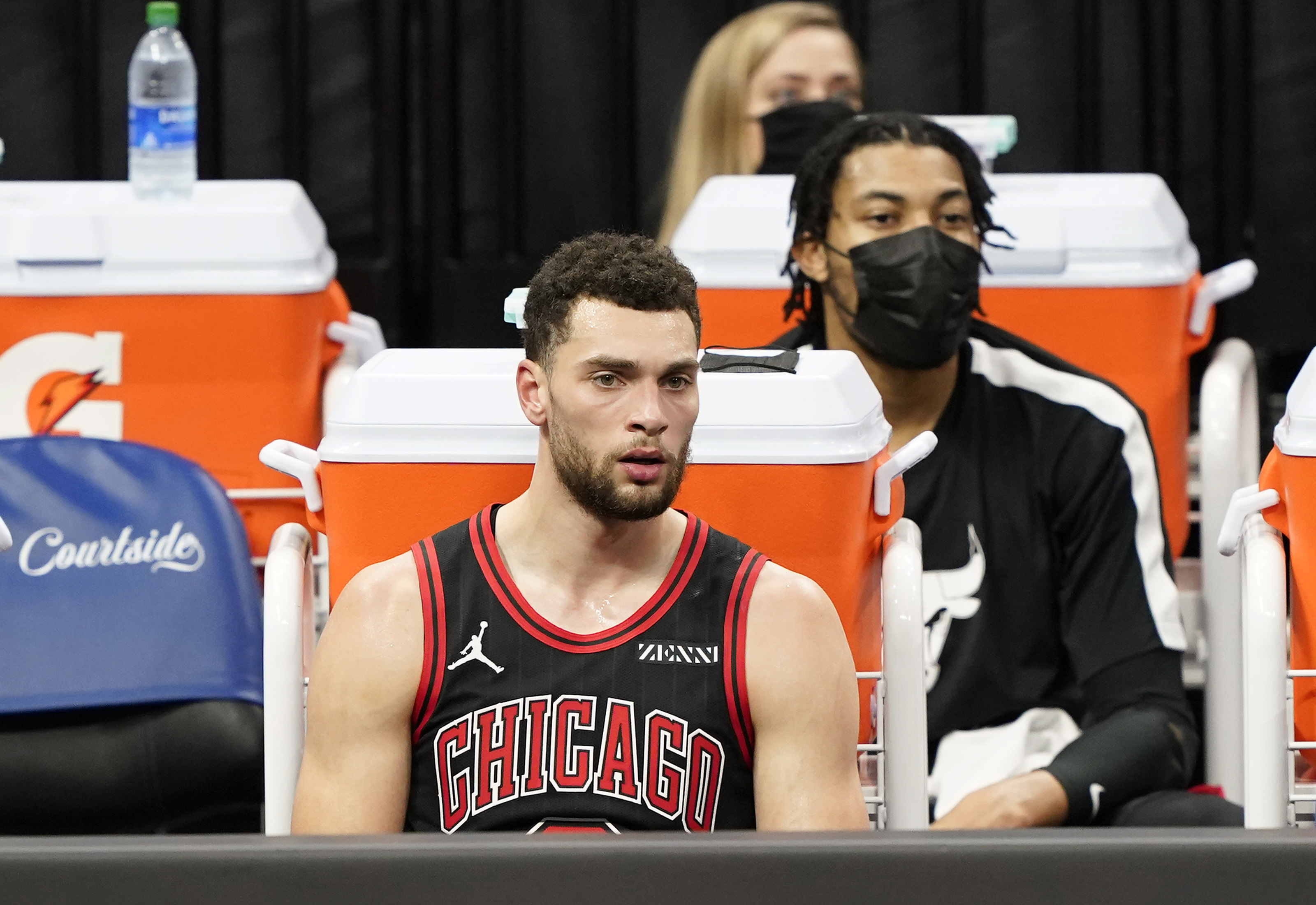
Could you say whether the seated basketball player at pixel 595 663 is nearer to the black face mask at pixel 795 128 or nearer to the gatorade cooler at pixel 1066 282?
the gatorade cooler at pixel 1066 282

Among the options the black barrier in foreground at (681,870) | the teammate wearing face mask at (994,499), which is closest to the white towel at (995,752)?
the teammate wearing face mask at (994,499)

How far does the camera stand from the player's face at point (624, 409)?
1.67 metres

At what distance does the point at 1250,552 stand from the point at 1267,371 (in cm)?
193

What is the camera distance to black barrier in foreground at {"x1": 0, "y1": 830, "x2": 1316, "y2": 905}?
0.88 metres

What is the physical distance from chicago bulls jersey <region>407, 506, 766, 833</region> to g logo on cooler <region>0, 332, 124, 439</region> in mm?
939

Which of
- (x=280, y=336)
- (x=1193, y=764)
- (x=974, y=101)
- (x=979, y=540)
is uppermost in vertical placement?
(x=974, y=101)

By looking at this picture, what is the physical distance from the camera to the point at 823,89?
3.26m

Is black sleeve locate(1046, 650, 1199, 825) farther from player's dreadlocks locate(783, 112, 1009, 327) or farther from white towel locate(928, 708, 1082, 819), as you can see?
player's dreadlocks locate(783, 112, 1009, 327)

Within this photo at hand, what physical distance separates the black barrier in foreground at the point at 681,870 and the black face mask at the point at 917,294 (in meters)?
1.50

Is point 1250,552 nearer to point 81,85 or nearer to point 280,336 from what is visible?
point 280,336

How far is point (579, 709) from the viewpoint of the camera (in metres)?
1.66

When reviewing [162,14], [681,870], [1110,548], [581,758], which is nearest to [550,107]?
[162,14]

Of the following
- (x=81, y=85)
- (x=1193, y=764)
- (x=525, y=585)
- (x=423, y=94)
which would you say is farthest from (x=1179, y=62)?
(x=525, y=585)

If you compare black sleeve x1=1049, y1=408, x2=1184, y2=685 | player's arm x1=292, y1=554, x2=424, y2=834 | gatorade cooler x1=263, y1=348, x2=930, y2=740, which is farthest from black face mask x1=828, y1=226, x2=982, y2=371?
player's arm x1=292, y1=554, x2=424, y2=834
